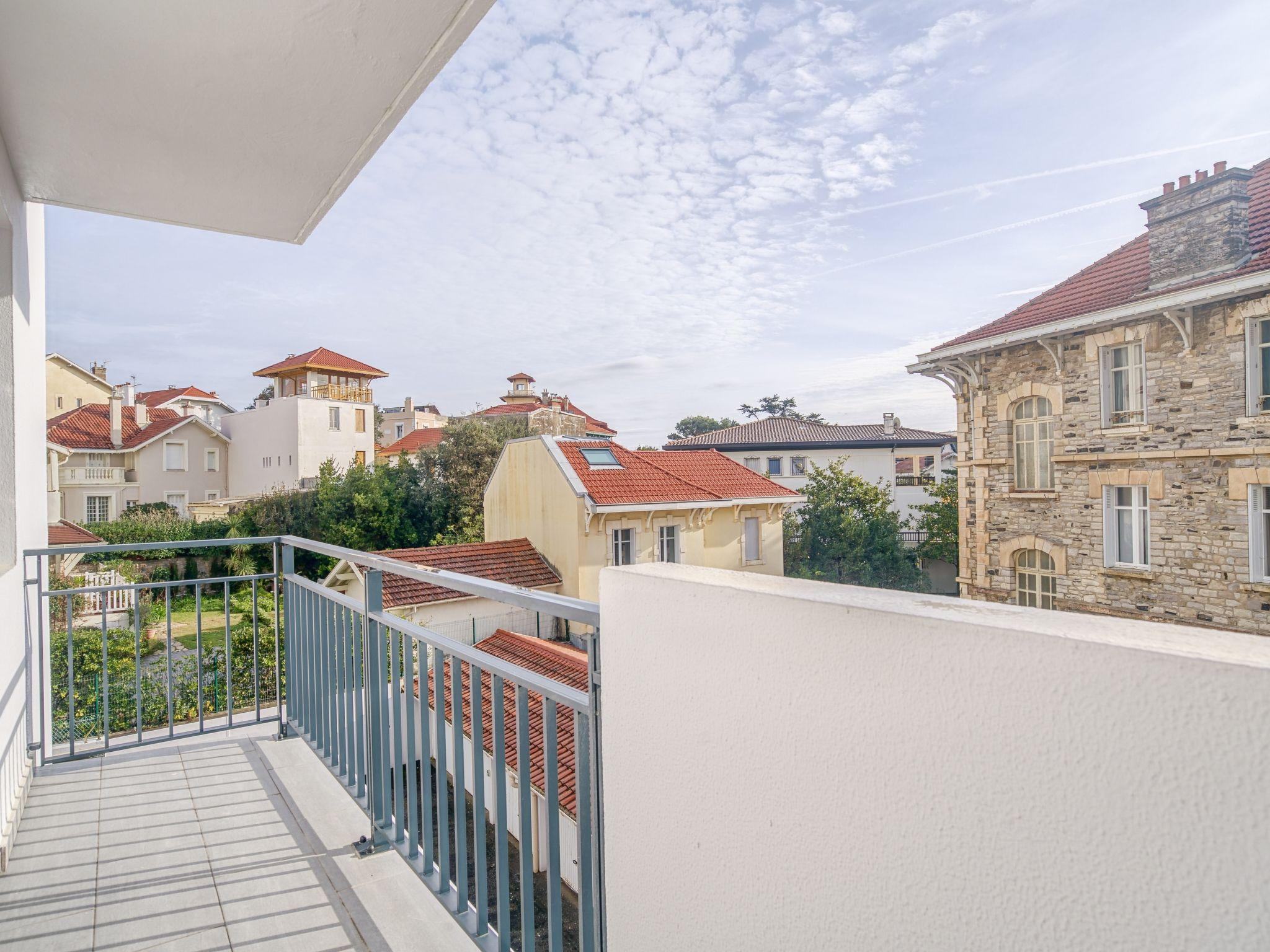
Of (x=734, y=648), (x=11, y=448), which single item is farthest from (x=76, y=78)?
(x=734, y=648)

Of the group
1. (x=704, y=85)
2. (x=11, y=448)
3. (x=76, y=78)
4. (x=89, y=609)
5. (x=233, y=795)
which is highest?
(x=704, y=85)

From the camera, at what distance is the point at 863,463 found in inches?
576

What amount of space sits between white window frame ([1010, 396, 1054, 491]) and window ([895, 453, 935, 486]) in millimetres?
4871

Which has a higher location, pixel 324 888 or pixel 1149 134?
pixel 1149 134

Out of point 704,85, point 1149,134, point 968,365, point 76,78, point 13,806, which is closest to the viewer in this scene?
point 76,78

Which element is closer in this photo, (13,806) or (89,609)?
(13,806)

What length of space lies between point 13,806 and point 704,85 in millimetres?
14107

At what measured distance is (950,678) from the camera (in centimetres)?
44

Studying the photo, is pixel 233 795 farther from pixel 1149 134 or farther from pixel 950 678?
pixel 1149 134

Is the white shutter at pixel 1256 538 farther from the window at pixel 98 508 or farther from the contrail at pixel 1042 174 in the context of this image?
the window at pixel 98 508

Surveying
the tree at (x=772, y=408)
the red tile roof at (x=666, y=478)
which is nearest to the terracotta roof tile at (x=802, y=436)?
the tree at (x=772, y=408)

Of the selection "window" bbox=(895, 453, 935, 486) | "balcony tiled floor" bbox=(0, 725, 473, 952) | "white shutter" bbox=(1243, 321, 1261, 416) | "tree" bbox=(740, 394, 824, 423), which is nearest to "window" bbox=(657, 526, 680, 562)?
"window" bbox=(895, 453, 935, 486)

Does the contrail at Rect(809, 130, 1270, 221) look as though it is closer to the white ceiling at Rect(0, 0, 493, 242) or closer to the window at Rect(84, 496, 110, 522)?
the white ceiling at Rect(0, 0, 493, 242)

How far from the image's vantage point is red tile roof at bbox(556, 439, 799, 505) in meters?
10.1
